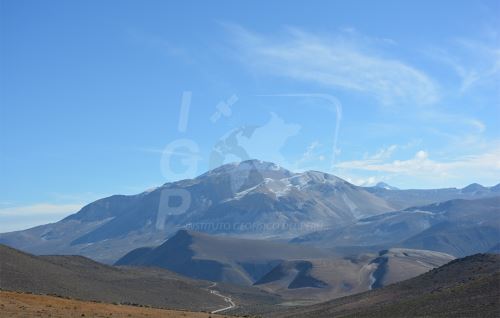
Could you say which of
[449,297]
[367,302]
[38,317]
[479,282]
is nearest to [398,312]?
[449,297]

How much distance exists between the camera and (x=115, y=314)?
2485 inches

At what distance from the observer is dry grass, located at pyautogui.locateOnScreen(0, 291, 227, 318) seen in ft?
184

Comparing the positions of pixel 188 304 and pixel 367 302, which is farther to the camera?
pixel 188 304

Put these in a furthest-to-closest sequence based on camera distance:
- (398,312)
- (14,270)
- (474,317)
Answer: (14,270), (398,312), (474,317)

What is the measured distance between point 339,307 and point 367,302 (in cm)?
553

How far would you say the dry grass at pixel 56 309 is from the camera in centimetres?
5607

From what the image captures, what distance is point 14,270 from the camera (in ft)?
474

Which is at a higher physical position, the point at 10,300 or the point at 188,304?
the point at 10,300

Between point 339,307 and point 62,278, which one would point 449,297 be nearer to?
point 339,307

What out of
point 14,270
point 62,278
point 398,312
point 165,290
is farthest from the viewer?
point 165,290

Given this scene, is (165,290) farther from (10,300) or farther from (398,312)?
(10,300)

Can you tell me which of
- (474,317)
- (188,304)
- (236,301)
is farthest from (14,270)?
(474,317)

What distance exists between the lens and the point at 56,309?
60125mm

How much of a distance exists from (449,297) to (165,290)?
390 feet
